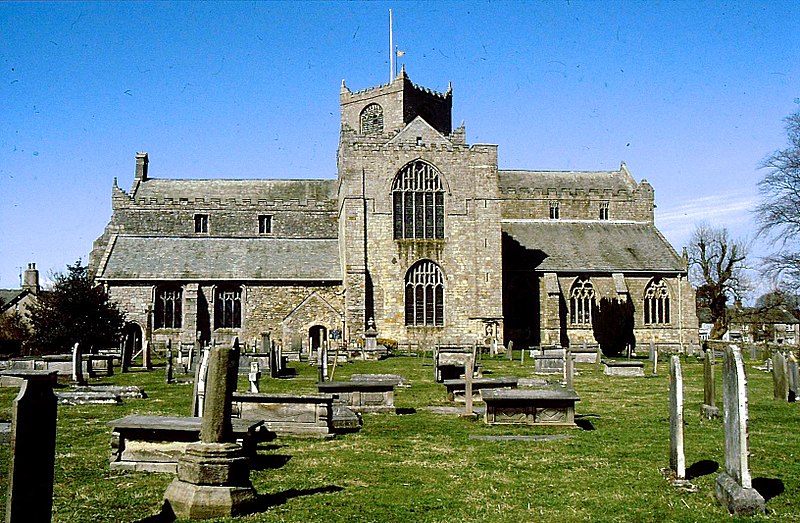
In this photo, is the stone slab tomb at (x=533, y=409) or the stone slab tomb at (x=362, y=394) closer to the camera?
the stone slab tomb at (x=533, y=409)

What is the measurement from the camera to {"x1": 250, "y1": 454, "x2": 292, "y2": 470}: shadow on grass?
10.3m

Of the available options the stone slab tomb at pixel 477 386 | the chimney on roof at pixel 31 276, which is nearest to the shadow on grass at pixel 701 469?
the stone slab tomb at pixel 477 386

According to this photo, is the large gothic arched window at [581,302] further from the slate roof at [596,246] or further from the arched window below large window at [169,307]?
the arched window below large window at [169,307]

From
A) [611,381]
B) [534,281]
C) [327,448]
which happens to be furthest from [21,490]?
[534,281]

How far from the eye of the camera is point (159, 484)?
30.5ft

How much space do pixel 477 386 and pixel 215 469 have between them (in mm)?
10246

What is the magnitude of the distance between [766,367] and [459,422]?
1775 cm

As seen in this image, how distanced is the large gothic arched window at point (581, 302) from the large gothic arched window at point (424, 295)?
8.19m

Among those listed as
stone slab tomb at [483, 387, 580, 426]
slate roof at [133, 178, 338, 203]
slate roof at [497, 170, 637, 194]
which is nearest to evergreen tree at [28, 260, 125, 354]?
slate roof at [133, 178, 338, 203]

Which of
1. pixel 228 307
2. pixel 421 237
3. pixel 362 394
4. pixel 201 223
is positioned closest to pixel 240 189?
pixel 201 223

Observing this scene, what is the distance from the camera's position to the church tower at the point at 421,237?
40.9 meters

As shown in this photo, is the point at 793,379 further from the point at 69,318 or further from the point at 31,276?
the point at 31,276

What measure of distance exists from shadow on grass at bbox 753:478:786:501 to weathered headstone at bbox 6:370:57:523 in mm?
6830

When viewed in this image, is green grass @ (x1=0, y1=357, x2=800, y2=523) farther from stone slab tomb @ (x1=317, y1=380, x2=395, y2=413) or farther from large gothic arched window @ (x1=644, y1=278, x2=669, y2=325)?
large gothic arched window @ (x1=644, y1=278, x2=669, y2=325)
